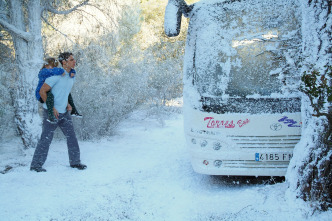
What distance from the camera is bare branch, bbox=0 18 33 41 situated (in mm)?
6436

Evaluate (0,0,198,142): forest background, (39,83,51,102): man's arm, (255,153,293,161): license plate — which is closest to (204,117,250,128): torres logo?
(255,153,293,161): license plate

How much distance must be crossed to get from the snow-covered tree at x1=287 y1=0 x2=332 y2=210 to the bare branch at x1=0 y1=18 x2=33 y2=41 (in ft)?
17.6

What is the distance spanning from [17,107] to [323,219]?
602cm

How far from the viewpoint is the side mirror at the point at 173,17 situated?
4840mm

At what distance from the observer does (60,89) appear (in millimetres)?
5500

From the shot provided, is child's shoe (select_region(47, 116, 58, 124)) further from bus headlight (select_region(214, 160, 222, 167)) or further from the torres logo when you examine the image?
bus headlight (select_region(214, 160, 222, 167))

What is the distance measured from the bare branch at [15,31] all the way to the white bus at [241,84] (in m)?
3.39

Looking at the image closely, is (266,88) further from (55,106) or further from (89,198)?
(55,106)

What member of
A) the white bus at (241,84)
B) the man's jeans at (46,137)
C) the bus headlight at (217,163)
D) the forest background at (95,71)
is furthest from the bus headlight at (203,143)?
the forest background at (95,71)

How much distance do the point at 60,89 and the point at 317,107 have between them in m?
3.90

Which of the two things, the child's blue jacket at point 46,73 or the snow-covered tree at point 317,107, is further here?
the child's blue jacket at point 46,73

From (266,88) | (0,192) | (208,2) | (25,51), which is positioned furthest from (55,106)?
(266,88)

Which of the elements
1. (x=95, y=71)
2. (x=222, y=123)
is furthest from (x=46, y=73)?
(x=95, y=71)

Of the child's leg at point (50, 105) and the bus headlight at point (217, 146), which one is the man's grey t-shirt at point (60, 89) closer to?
the child's leg at point (50, 105)
